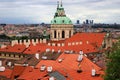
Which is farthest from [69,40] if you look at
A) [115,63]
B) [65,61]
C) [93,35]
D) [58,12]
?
[115,63]

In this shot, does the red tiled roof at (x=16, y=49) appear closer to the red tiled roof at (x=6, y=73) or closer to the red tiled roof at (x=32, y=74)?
the red tiled roof at (x=6, y=73)

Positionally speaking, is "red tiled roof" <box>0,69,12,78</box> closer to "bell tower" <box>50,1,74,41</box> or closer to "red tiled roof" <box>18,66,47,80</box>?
"red tiled roof" <box>18,66,47,80</box>

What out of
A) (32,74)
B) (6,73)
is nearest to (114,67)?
(32,74)

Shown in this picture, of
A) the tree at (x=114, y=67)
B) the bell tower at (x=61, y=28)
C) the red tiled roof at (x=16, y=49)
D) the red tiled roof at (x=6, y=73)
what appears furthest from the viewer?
the bell tower at (x=61, y=28)

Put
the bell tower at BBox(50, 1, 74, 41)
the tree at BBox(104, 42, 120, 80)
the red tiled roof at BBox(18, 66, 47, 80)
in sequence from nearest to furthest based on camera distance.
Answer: the tree at BBox(104, 42, 120, 80)
the red tiled roof at BBox(18, 66, 47, 80)
the bell tower at BBox(50, 1, 74, 41)

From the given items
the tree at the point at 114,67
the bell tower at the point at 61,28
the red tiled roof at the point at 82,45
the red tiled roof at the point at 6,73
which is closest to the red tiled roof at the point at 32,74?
the red tiled roof at the point at 6,73

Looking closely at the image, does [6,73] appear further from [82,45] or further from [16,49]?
[82,45]

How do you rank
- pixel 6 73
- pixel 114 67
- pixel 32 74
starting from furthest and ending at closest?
pixel 6 73
pixel 32 74
pixel 114 67

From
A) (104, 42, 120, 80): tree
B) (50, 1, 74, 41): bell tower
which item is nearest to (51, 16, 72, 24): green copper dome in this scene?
(50, 1, 74, 41): bell tower

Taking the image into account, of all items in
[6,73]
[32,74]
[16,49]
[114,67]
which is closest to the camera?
[114,67]

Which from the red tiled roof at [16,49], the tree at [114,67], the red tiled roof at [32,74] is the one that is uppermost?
the tree at [114,67]

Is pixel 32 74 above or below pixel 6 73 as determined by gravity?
above
